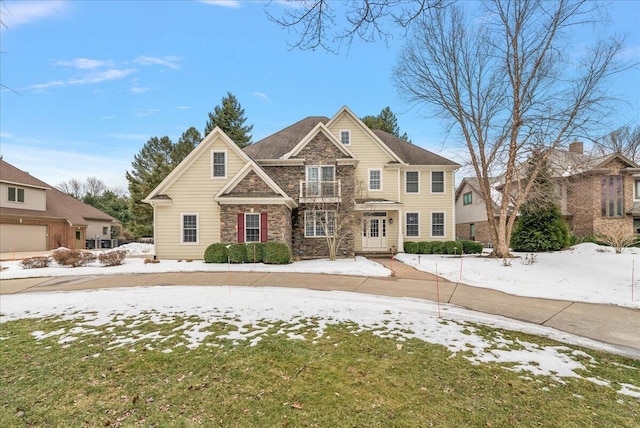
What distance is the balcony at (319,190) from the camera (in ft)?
55.8

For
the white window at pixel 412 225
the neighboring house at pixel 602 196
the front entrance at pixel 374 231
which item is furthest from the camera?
the neighboring house at pixel 602 196

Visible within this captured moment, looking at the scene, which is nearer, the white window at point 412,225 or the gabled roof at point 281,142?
the gabled roof at point 281,142

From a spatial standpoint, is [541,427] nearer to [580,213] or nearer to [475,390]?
[475,390]

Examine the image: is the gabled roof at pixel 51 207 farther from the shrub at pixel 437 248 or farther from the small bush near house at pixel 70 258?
the shrub at pixel 437 248

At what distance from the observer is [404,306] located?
7.05m

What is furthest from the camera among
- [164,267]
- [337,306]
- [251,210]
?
[251,210]

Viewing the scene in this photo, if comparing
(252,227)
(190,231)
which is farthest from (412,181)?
(190,231)

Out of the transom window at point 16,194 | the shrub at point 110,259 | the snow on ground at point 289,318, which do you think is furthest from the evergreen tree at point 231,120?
the snow on ground at point 289,318

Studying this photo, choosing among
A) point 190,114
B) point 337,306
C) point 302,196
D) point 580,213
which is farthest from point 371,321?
point 190,114

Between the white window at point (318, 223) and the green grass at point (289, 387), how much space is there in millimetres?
12523

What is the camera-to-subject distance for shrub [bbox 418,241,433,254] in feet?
61.9

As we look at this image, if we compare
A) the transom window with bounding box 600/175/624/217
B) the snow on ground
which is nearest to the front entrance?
the snow on ground

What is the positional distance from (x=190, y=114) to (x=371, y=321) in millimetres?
33874

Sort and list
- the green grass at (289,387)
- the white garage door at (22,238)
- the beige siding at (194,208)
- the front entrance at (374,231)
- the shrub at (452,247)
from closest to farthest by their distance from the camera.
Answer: the green grass at (289,387) → the beige siding at (194,208) → the shrub at (452,247) → the front entrance at (374,231) → the white garage door at (22,238)
